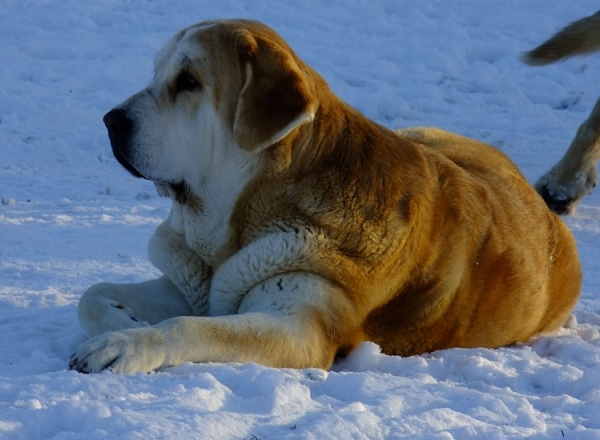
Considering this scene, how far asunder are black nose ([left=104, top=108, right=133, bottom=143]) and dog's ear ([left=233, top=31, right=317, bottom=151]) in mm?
452

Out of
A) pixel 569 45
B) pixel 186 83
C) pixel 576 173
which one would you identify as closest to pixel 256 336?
pixel 186 83

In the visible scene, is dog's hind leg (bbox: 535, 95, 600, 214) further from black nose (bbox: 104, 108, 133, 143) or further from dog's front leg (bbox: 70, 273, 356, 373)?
black nose (bbox: 104, 108, 133, 143)

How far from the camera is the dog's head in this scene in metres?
4.29

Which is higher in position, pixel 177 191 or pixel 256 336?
pixel 177 191

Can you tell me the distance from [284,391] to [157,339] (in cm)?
60

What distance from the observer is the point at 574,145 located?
766cm

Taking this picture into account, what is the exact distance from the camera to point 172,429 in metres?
2.99

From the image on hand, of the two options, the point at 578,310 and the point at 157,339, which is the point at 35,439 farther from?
the point at 578,310

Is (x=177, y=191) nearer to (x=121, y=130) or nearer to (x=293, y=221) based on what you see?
(x=121, y=130)

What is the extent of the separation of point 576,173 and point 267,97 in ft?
13.2

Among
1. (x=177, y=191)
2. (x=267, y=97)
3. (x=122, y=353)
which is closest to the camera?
(x=122, y=353)

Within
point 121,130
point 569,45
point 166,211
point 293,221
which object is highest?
point 569,45

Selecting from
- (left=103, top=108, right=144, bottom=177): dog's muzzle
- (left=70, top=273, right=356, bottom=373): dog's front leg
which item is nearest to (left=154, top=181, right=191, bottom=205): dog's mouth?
(left=103, top=108, right=144, bottom=177): dog's muzzle

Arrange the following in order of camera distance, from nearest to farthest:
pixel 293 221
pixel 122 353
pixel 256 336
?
pixel 122 353, pixel 256 336, pixel 293 221
